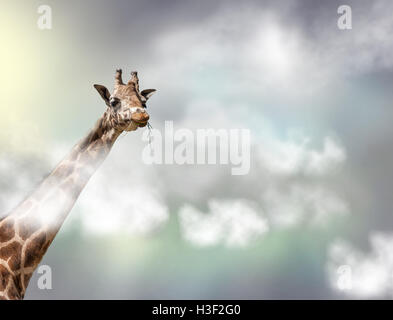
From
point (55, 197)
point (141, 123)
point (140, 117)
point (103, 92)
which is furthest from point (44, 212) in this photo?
point (103, 92)

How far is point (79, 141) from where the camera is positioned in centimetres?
1414

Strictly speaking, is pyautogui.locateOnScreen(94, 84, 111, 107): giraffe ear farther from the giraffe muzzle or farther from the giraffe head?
the giraffe muzzle

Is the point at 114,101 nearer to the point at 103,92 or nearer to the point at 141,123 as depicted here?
the point at 103,92

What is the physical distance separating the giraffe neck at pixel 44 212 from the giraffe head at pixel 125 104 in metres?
0.44

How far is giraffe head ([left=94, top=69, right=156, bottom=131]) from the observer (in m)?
13.0

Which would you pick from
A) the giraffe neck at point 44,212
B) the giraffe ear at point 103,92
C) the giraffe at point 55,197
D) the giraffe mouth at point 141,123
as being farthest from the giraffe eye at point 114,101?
the giraffe mouth at point 141,123

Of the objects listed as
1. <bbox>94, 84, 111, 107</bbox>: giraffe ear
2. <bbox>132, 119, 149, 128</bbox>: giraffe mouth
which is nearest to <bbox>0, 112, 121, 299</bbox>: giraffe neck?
<bbox>94, 84, 111, 107</bbox>: giraffe ear

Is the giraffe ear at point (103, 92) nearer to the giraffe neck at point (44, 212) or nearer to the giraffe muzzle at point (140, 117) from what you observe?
the giraffe neck at point (44, 212)

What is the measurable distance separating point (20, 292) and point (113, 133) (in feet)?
16.3
